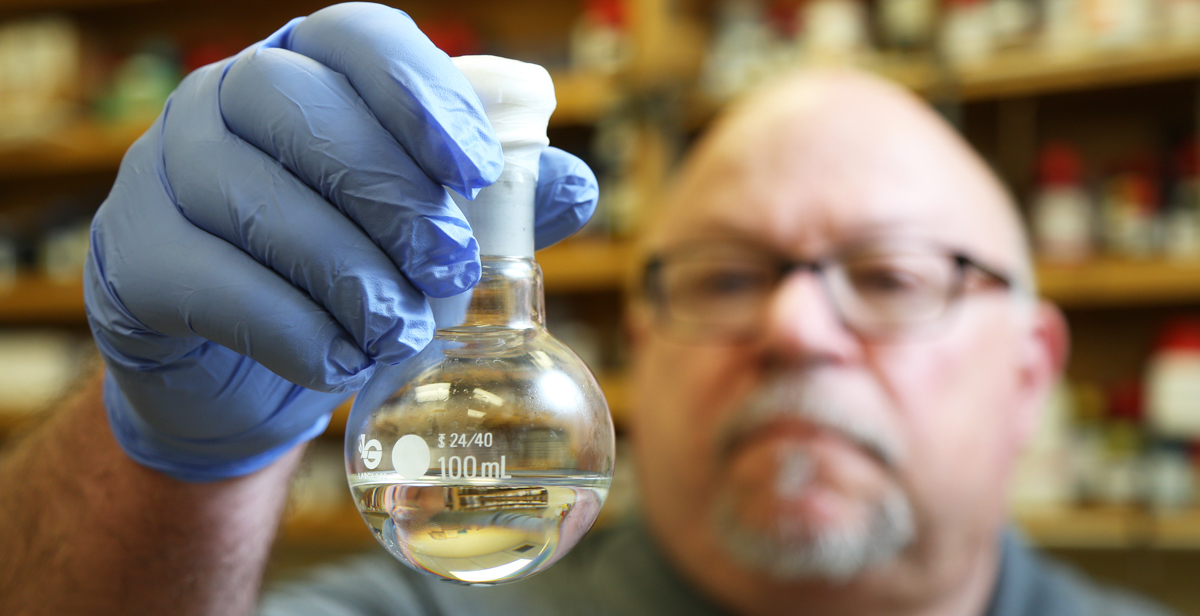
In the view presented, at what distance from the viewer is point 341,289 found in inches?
19.4

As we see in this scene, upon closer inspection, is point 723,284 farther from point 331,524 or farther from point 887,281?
point 331,524

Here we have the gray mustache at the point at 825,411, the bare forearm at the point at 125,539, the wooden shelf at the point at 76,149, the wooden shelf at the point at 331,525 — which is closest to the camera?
the bare forearm at the point at 125,539

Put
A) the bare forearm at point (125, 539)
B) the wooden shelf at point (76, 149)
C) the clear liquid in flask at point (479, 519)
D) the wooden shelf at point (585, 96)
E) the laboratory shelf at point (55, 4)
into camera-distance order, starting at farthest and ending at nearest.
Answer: the laboratory shelf at point (55, 4), the wooden shelf at point (76, 149), the wooden shelf at point (585, 96), the bare forearm at point (125, 539), the clear liquid in flask at point (479, 519)

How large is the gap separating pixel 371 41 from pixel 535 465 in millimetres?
262

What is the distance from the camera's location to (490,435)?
17.0 inches

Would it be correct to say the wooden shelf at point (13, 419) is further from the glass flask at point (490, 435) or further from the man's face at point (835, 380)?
the glass flask at point (490, 435)

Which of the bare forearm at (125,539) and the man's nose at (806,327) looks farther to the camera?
the man's nose at (806,327)

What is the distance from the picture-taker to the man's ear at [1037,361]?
4.45 ft

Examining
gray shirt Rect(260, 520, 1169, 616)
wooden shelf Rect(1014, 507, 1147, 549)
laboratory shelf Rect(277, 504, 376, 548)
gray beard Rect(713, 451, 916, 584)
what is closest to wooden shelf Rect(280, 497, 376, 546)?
laboratory shelf Rect(277, 504, 376, 548)

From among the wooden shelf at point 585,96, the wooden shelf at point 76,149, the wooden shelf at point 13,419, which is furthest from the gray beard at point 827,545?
the wooden shelf at point 13,419

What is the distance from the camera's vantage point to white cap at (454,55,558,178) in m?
0.47

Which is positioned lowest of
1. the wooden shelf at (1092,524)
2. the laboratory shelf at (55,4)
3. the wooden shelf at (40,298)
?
the wooden shelf at (40,298)

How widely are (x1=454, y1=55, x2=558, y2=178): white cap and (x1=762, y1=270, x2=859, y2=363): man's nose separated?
2.33ft

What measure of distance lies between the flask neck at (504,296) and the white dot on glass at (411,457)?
0.08m
